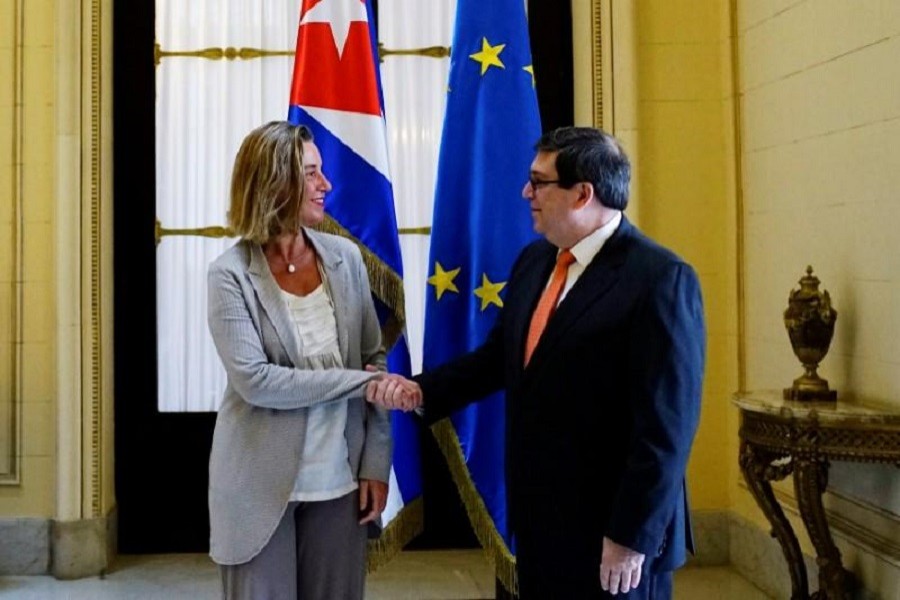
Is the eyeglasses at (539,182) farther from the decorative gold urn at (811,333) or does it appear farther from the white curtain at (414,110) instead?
the white curtain at (414,110)

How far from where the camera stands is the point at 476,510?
2.89m

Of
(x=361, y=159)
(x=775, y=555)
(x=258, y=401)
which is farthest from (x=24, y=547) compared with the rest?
(x=775, y=555)

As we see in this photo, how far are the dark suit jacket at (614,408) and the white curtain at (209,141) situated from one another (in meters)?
2.24

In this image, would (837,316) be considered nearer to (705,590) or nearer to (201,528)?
(705,590)

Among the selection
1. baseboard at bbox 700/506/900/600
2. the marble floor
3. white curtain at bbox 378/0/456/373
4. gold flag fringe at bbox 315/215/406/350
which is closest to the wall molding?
the marble floor

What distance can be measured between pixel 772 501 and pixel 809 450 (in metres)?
0.35

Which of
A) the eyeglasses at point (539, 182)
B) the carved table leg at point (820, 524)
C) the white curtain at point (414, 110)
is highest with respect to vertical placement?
the white curtain at point (414, 110)

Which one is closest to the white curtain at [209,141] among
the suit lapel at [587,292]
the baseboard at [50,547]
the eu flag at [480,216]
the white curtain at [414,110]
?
the white curtain at [414,110]

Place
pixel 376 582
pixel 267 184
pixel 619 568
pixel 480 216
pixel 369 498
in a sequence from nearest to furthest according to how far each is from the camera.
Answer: pixel 619 568 < pixel 267 184 < pixel 369 498 < pixel 480 216 < pixel 376 582

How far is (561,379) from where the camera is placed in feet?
6.75

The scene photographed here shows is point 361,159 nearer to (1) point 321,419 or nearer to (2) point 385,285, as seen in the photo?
(2) point 385,285

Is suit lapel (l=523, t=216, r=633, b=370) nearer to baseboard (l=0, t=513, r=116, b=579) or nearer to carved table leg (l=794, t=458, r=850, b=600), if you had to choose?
carved table leg (l=794, t=458, r=850, b=600)

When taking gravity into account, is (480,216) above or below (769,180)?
below

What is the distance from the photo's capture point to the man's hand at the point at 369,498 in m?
2.31
